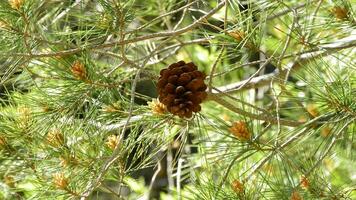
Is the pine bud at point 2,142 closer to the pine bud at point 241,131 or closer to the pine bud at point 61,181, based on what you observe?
the pine bud at point 61,181

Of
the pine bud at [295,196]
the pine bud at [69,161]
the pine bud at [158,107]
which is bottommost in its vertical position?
the pine bud at [295,196]

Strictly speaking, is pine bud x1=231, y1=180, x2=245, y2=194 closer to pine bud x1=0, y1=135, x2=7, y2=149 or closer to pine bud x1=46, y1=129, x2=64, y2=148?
pine bud x1=46, y1=129, x2=64, y2=148

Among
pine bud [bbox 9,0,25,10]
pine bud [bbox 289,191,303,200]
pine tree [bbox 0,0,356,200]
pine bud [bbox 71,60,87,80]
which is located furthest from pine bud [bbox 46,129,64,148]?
pine bud [bbox 289,191,303,200]

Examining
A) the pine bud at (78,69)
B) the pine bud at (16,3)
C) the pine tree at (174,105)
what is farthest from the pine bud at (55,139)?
the pine bud at (16,3)

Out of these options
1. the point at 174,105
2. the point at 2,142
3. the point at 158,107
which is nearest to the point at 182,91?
the point at 174,105

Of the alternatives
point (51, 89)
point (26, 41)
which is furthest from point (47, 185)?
point (26, 41)

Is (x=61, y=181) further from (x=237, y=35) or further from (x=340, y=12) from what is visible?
(x=340, y=12)
